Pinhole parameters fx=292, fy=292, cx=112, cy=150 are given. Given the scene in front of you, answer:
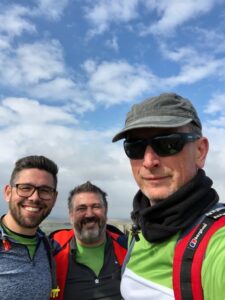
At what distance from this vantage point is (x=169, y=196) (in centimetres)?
221

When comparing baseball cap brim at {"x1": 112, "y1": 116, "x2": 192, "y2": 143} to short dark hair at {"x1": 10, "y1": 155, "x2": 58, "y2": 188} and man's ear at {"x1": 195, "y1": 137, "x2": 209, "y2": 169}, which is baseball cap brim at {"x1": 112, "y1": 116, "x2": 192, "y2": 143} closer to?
man's ear at {"x1": 195, "y1": 137, "x2": 209, "y2": 169}

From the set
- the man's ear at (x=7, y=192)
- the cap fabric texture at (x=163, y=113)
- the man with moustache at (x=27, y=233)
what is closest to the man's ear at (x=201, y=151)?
the cap fabric texture at (x=163, y=113)

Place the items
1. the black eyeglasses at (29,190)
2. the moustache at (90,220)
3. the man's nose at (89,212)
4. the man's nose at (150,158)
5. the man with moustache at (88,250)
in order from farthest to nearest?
the man's nose at (89,212)
the moustache at (90,220)
the man with moustache at (88,250)
the black eyeglasses at (29,190)
the man's nose at (150,158)

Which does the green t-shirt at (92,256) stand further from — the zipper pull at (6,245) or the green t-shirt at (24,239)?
the zipper pull at (6,245)

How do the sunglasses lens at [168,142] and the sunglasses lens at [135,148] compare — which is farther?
the sunglasses lens at [135,148]

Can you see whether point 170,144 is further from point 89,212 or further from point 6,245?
point 89,212

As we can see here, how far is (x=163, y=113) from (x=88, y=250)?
4.32 m

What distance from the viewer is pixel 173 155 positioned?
2.29m

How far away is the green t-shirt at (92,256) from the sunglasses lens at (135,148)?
363 cm

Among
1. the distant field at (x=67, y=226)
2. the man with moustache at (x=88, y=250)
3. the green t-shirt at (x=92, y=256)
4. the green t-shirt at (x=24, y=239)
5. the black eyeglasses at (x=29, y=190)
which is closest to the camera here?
the green t-shirt at (x=24, y=239)

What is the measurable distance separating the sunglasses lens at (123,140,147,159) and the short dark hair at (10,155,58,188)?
277 cm

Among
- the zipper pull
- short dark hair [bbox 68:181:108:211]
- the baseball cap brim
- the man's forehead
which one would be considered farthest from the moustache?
the baseball cap brim

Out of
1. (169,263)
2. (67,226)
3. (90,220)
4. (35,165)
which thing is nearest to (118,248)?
(90,220)

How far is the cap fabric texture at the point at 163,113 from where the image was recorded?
2.23 meters
